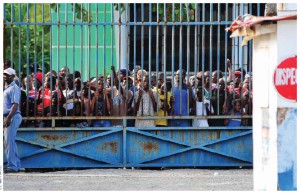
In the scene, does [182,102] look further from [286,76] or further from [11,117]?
[286,76]

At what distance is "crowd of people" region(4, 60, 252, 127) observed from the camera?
1827cm

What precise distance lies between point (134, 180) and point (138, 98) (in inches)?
92.2

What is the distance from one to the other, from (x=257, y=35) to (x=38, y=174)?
7.31 meters

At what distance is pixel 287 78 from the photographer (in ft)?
34.2

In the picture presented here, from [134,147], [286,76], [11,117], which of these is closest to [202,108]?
[134,147]

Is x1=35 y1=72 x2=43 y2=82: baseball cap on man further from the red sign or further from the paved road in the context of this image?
the red sign

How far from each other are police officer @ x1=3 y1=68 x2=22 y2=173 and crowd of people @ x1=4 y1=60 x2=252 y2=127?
1.46ft

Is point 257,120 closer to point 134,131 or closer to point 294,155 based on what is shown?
point 294,155

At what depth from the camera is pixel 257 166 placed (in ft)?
37.3

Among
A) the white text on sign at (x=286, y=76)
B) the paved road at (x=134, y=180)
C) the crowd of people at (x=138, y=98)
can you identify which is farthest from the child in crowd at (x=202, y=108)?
the white text on sign at (x=286, y=76)

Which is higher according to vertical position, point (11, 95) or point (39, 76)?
point (39, 76)

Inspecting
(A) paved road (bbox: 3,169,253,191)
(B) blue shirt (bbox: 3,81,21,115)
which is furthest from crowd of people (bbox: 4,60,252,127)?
(A) paved road (bbox: 3,169,253,191)

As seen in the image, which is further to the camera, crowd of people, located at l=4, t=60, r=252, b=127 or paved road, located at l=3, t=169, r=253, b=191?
crowd of people, located at l=4, t=60, r=252, b=127

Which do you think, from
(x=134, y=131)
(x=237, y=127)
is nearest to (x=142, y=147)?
(x=134, y=131)
